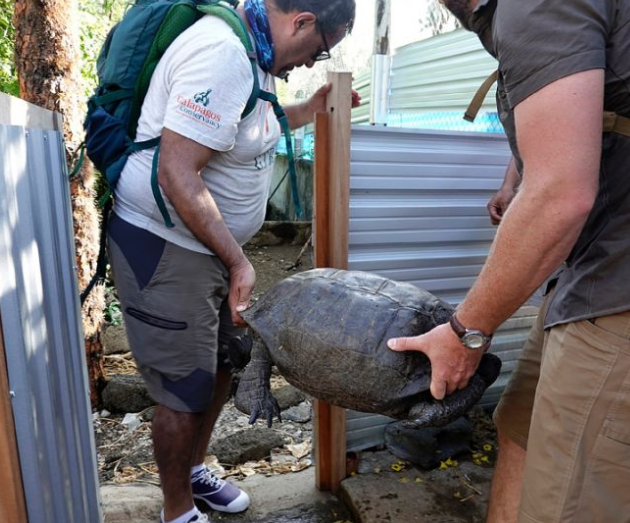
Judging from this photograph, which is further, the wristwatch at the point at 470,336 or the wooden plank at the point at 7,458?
the wristwatch at the point at 470,336

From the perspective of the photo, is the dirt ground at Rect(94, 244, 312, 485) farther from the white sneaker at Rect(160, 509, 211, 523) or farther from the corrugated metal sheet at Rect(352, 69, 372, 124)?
the corrugated metal sheet at Rect(352, 69, 372, 124)

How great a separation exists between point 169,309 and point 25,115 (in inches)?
38.8

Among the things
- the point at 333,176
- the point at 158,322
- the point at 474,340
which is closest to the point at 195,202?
the point at 158,322

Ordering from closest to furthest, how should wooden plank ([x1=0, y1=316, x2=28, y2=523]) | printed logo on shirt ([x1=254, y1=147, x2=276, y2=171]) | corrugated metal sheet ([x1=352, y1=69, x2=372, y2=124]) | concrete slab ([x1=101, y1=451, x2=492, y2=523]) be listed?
wooden plank ([x1=0, y1=316, x2=28, y2=523]), printed logo on shirt ([x1=254, y1=147, x2=276, y2=171]), concrete slab ([x1=101, y1=451, x2=492, y2=523]), corrugated metal sheet ([x1=352, y1=69, x2=372, y2=124])

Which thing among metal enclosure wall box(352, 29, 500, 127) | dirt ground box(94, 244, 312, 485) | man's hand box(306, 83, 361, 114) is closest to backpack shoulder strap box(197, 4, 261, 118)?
man's hand box(306, 83, 361, 114)

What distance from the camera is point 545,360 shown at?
1.46 meters

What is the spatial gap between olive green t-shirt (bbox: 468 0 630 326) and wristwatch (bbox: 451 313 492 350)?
0.19 m

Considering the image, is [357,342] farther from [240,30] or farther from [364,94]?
[364,94]

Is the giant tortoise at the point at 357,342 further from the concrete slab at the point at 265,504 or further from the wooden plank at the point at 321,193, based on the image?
the concrete slab at the point at 265,504

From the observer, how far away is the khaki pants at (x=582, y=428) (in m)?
1.28

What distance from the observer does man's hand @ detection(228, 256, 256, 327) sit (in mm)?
2221

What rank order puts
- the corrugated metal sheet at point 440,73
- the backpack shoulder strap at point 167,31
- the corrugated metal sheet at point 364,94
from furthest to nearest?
the corrugated metal sheet at point 364,94 < the corrugated metal sheet at point 440,73 < the backpack shoulder strap at point 167,31

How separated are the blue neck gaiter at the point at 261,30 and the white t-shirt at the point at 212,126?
0.19ft

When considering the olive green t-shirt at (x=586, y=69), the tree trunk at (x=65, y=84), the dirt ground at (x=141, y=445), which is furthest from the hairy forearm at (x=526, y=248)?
the tree trunk at (x=65, y=84)
